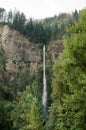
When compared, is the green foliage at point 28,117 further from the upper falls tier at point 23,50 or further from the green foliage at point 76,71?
the upper falls tier at point 23,50

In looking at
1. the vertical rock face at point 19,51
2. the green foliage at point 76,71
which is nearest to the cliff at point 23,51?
the vertical rock face at point 19,51

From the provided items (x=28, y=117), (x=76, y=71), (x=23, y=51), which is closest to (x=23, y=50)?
(x=23, y=51)

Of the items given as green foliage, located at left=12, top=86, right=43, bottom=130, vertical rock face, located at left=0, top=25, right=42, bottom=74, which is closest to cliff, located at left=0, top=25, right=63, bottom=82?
vertical rock face, located at left=0, top=25, right=42, bottom=74

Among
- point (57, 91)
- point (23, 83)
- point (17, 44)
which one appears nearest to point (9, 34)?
point (17, 44)

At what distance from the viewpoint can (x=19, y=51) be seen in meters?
179

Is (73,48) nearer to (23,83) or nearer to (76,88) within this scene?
(76,88)

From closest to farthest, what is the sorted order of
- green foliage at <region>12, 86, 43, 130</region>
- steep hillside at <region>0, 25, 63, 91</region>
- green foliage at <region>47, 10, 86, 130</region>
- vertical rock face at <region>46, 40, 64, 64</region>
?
1. green foliage at <region>47, 10, 86, 130</region>
2. green foliage at <region>12, 86, 43, 130</region>
3. steep hillside at <region>0, 25, 63, 91</region>
4. vertical rock face at <region>46, 40, 64, 64</region>

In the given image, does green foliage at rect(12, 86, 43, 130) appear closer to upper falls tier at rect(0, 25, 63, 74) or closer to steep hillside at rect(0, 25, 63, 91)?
steep hillside at rect(0, 25, 63, 91)

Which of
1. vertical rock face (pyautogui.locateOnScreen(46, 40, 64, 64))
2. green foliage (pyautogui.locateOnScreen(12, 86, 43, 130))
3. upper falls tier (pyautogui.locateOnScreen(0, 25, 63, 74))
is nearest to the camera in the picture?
green foliage (pyautogui.locateOnScreen(12, 86, 43, 130))

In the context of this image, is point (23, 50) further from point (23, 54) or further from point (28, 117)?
point (28, 117)

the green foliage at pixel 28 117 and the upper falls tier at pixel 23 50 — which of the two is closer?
the green foliage at pixel 28 117

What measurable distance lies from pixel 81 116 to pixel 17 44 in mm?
168560

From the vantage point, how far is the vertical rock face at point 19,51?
16888cm

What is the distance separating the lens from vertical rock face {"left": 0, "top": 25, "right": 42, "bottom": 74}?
16888 centimetres
